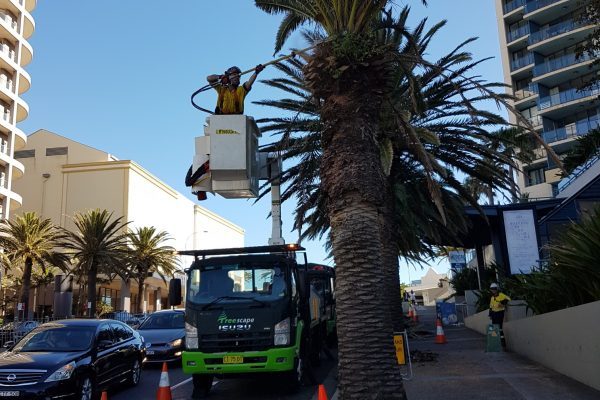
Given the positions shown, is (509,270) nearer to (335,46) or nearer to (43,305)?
(335,46)

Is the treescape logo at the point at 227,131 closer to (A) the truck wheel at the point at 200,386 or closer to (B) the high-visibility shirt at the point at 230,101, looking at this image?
(B) the high-visibility shirt at the point at 230,101

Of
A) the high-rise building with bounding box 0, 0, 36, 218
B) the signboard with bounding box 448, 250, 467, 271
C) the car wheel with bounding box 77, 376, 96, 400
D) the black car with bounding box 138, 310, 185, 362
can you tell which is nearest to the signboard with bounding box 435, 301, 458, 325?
the signboard with bounding box 448, 250, 467, 271

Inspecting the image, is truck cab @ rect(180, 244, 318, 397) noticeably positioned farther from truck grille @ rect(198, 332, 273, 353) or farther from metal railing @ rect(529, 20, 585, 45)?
metal railing @ rect(529, 20, 585, 45)

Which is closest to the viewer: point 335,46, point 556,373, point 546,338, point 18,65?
point 335,46

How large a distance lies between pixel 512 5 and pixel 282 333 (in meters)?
59.4

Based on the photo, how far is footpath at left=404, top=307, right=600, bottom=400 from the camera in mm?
8117

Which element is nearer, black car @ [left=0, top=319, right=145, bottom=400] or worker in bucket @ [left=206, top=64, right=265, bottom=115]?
worker in bucket @ [left=206, top=64, right=265, bottom=115]

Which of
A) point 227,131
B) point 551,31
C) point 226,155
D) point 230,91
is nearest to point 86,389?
point 226,155

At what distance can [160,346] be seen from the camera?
14.7 meters

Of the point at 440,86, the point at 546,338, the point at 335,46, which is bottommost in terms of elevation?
the point at 546,338

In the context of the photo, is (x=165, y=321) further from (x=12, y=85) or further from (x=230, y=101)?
(x=12, y=85)

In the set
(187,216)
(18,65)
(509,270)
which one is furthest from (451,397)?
(187,216)

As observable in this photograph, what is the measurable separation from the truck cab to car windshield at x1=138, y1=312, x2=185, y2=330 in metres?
6.14

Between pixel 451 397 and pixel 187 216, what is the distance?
7315 centimetres
